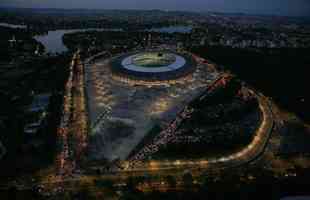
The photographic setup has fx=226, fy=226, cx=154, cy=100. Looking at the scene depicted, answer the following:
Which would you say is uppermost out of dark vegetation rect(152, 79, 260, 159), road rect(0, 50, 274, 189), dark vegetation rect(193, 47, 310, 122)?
dark vegetation rect(193, 47, 310, 122)

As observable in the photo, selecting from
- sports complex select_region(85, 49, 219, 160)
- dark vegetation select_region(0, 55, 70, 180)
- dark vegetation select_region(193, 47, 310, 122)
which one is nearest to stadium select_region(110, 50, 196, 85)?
sports complex select_region(85, 49, 219, 160)

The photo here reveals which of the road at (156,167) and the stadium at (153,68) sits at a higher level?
the stadium at (153,68)

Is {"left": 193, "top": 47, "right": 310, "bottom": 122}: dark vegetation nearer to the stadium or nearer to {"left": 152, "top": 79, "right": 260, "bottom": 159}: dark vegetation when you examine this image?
{"left": 152, "top": 79, "right": 260, "bottom": 159}: dark vegetation

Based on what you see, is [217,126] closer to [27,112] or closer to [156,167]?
[156,167]

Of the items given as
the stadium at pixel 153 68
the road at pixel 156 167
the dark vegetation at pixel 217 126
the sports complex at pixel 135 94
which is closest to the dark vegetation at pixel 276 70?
the dark vegetation at pixel 217 126

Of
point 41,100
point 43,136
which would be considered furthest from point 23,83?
point 43,136

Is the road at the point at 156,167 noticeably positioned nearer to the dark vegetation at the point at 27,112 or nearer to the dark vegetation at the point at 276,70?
the dark vegetation at the point at 27,112

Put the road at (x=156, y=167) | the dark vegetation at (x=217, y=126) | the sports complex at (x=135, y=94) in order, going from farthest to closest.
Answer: the sports complex at (x=135, y=94), the dark vegetation at (x=217, y=126), the road at (x=156, y=167)

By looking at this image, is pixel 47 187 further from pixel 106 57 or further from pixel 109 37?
pixel 109 37
